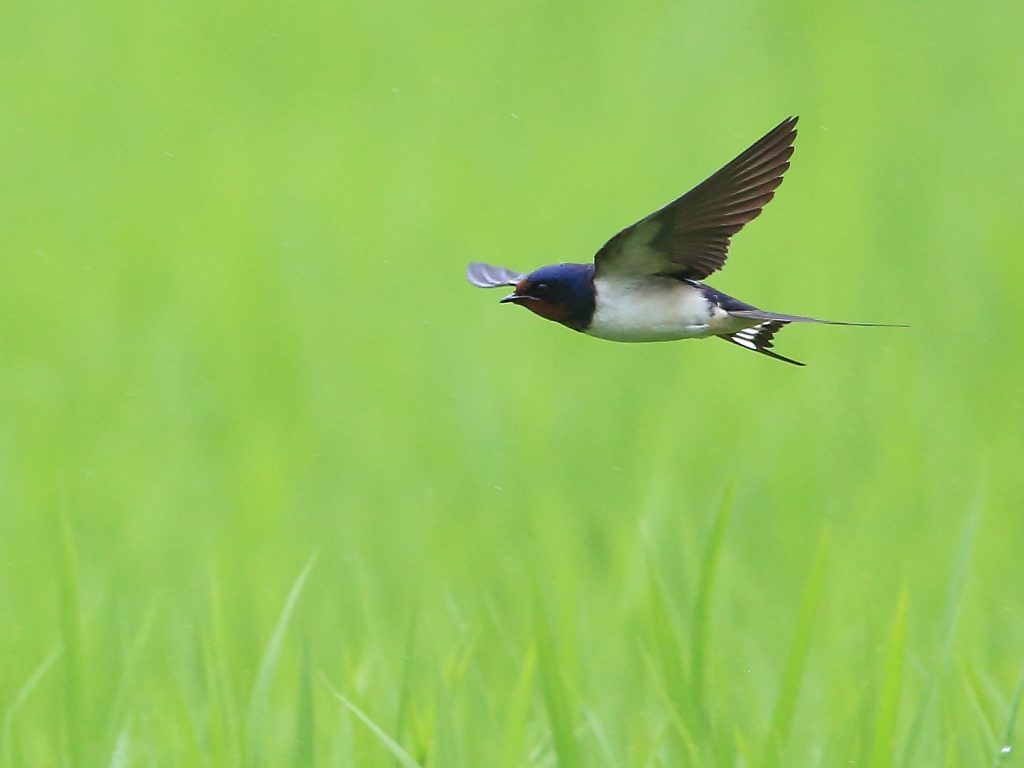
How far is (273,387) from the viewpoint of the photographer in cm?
594

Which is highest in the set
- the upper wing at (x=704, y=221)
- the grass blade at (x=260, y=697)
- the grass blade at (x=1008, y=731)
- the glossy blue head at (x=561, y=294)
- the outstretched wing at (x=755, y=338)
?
the upper wing at (x=704, y=221)

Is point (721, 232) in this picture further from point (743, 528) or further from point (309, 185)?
point (309, 185)

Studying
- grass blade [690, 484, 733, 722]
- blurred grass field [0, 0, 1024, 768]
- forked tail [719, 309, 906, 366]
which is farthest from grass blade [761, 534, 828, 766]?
forked tail [719, 309, 906, 366]

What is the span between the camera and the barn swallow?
5.76ft

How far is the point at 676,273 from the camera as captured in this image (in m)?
1.91

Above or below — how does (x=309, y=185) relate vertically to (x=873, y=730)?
above

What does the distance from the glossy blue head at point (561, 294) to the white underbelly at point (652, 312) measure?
0.01 m

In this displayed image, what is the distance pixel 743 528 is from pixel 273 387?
1685 millimetres

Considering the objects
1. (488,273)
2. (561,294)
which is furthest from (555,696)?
(561,294)

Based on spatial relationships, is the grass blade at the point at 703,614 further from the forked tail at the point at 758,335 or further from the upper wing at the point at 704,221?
the upper wing at the point at 704,221

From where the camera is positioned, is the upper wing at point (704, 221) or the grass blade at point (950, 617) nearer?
the upper wing at point (704, 221)

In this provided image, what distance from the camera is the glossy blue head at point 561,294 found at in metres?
1.78

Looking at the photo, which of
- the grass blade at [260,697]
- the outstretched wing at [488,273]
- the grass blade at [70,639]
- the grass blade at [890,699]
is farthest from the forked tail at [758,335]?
the grass blade at [70,639]

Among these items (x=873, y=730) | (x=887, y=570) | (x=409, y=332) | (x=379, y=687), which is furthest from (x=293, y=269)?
(x=873, y=730)
